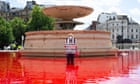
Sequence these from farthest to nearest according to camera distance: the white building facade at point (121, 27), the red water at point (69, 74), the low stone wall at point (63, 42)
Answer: the white building facade at point (121, 27) → the low stone wall at point (63, 42) → the red water at point (69, 74)

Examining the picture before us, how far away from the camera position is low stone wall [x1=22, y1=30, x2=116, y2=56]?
19.8 m

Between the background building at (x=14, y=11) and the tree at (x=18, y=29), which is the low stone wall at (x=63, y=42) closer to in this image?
the tree at (x=18, y=29)

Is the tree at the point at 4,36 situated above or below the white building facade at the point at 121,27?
above

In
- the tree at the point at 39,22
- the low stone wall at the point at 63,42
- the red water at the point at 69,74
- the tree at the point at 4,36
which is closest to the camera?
the red water at the point at 69,74

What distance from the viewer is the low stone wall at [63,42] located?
19.8m

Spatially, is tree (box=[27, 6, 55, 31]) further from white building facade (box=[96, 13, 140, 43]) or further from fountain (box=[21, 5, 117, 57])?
white building facade (box=[96, 13, 140, 43])

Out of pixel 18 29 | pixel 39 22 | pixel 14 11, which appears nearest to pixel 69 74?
pixel 39 22

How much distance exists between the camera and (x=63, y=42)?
19781 millimetres

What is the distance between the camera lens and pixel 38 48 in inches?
810

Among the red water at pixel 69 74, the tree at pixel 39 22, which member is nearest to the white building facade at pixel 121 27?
the tree at pixel 39 22

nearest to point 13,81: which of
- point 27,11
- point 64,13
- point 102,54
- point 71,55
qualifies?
point 71,55

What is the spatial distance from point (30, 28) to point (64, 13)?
3059cm

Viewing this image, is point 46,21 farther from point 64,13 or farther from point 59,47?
point 59,47

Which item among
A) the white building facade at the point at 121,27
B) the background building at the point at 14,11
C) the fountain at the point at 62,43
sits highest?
the fountain at the point at 62,43
